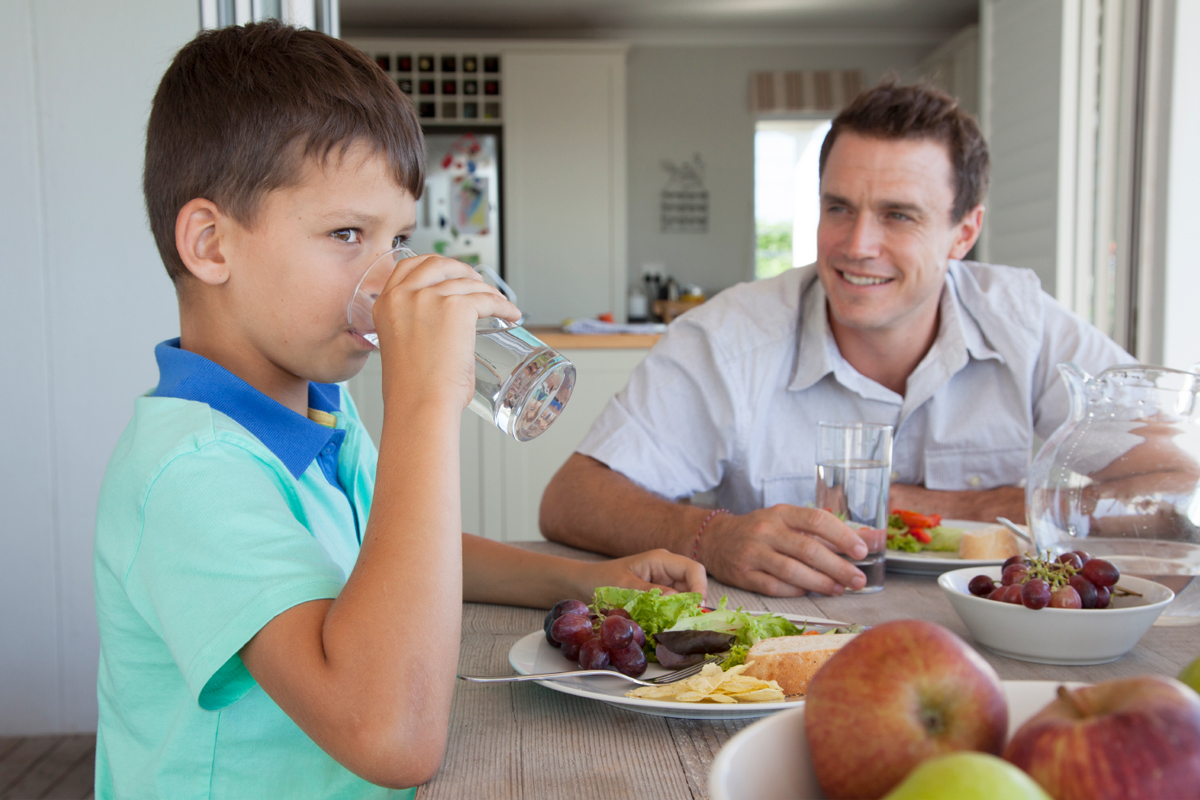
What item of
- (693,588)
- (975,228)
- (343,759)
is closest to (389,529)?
(343,759)

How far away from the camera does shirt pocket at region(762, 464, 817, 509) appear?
1562 mm

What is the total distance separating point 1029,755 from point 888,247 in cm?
140

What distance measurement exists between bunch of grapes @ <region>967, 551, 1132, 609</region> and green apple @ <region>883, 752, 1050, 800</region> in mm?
567

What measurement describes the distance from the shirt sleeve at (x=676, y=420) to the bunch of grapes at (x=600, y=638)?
0.77 m

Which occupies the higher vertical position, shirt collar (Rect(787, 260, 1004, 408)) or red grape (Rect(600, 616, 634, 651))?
shirt collar (Rect(787, 260, 1004, 408))

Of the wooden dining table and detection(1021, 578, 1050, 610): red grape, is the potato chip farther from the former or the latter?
detection(1021, 578, 1050, 610): red grape

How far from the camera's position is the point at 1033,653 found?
30.4 inches

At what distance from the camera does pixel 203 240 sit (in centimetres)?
80

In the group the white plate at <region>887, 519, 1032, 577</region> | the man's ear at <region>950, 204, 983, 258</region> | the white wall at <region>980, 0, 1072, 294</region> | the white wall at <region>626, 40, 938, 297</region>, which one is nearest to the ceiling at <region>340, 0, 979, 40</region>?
the white wall at <region>626, 40, 938, 297</region>

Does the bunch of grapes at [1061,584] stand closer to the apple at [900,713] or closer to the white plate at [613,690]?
the white plate at [613,690]

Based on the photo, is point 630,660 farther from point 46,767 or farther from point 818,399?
point 46,767

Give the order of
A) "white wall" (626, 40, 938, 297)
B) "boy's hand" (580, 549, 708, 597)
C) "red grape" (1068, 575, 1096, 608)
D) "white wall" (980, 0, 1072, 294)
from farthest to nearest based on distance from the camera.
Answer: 1. "white wall" (626, 40, 938, 297)
2. "white wall" (980, 0, 1072, 294)
3. "boy's hand" (580, 549, 708, 597)
4. "red grape" (1068, 575, 1096, 608)

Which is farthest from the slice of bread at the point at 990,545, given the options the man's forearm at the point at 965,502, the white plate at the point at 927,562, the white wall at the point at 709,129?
the white wall at the point at 709,129

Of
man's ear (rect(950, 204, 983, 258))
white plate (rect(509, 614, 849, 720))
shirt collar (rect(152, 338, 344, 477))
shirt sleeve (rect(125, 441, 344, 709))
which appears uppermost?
man's ear (rect(950, 204, 983, 258))
